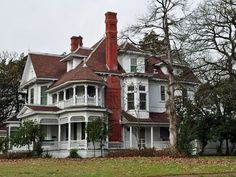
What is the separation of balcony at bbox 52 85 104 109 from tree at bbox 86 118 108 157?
2793mm

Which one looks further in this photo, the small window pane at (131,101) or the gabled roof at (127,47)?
the gabled roof at (127,47)

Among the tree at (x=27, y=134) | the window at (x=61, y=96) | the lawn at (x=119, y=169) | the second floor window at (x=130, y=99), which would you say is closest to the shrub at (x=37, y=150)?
the tree at (x=27, y=134)

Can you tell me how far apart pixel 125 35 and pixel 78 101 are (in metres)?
8.36

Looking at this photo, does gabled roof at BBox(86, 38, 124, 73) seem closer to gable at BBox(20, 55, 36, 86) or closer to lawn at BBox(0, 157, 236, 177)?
gable at BBox(20, 55, 36, 86)

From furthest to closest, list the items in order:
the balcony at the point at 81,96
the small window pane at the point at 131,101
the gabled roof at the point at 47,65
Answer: the gabled roof at the point at 47,65
the small window pane at the point at 131,101
the balcony at the point at 81,96

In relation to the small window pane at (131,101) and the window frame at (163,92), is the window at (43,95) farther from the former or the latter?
the window frame at (163,92)

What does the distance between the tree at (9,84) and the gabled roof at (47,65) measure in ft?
32.5

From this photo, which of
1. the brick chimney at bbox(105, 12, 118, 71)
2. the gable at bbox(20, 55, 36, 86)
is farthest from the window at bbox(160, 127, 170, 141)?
the gable at bbox(20, 55, 36, 86)

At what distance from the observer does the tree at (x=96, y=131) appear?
39209 millimetres

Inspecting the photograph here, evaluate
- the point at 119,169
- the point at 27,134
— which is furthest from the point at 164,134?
the point at 119,169

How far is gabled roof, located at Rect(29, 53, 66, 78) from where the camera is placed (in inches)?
1897

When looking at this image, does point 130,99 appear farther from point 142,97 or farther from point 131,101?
point 142,97

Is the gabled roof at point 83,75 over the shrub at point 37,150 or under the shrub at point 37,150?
over

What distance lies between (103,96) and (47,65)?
338 inches
